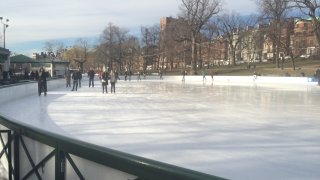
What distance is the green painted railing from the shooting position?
105 inches

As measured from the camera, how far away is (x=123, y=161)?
3.21m

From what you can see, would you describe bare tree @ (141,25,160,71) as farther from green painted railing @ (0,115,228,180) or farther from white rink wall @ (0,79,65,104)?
green painted railing @ (0,115,228,180)

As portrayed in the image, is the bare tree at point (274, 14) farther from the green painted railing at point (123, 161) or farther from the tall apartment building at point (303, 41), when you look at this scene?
the green painted railing at point (123, 161)

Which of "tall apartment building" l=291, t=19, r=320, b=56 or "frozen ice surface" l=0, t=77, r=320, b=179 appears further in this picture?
"tall apartment building" l=291, t=19, r=320, b=56

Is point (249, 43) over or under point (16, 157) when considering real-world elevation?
over

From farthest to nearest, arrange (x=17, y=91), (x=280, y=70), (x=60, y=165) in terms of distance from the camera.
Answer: (x=280, y=70), (x=17, y=91), (x=60, y=165)

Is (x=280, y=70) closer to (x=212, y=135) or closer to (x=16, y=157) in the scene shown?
(x=212, y=135)

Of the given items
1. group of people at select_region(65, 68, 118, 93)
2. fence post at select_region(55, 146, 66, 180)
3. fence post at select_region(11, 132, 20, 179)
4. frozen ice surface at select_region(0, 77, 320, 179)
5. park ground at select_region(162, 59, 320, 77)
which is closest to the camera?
fence post at select_region(55, 146, 66, 180)

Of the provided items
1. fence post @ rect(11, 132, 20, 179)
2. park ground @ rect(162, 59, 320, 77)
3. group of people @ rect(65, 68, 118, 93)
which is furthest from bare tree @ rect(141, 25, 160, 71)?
fence post @ rect(11, 132, 20, 179)

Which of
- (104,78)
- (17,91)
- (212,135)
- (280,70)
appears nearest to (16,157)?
(212,135)

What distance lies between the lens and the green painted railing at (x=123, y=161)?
105 inches

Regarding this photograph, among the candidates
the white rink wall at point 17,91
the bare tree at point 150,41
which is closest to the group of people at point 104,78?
the white rink wall at point 17,91

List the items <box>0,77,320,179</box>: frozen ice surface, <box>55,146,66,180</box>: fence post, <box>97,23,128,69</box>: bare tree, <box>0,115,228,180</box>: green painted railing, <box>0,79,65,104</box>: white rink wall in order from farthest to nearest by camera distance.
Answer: <box>97,23,128,69</box>: bare tree
<box>0,79,65,104</box>: white rink wall
<box>0,77,320,179</box>: frozen ice surface
<box>55,146,66,180</box>: fence post
<box>0,115,228,180</box>: green painted railing

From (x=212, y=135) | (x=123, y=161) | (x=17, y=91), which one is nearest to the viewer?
(x=123, y=161)
